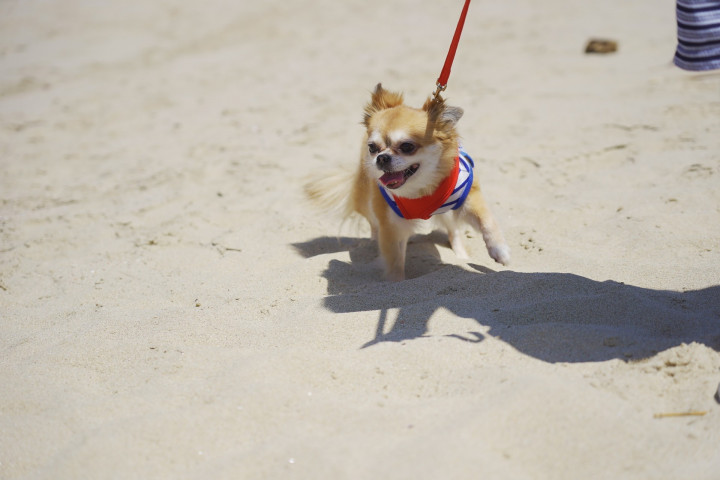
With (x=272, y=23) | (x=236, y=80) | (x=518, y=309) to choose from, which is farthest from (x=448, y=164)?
(x=272, y=23)

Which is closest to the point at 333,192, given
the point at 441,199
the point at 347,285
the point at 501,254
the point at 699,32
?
the point at 347,285

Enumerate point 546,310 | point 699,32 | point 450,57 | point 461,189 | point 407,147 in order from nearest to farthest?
point 699,32
point 546,310
point 450,57
point 407,147
point 461,189

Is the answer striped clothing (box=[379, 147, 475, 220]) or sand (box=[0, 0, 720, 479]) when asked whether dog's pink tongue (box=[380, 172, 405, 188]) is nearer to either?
striped clothing (box=[379, 147, 475, 220])

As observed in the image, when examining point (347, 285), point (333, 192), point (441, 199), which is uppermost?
point (441, 199)

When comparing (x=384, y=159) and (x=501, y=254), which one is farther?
(x=501, y=254)

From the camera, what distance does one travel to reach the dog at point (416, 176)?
3.09m

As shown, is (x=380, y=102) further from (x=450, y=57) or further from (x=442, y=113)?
(x=450, y=57)

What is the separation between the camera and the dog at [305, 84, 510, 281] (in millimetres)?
3092

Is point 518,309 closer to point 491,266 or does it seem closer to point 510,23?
point 491,266

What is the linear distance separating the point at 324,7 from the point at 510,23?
3126 millimetres

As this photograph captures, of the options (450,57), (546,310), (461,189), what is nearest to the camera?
(546,310)

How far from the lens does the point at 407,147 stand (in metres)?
3.08

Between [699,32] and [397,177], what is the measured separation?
56.2 inches

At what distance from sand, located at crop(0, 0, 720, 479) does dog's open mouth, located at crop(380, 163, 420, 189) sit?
51 cm
